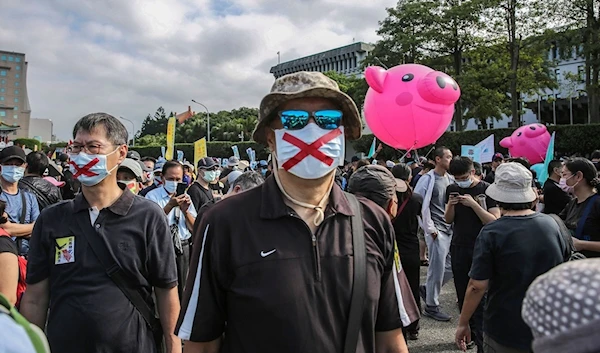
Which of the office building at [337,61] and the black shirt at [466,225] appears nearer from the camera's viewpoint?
the black shirt at [466,225]

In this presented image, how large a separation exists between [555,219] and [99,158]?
3180mm

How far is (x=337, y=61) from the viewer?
3273 inches

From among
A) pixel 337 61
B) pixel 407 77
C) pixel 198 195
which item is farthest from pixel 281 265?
pixel 337 61

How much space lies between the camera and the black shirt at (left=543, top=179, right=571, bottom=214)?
616cm

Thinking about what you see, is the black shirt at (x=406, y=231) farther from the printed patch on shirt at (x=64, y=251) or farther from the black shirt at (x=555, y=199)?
the printed patch on shirt at (x=64, y=251)

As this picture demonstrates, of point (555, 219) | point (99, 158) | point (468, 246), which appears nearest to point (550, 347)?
point (99, 158)

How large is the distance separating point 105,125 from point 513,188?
9.51 ft

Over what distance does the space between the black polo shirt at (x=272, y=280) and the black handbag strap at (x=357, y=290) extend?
23 millimetres

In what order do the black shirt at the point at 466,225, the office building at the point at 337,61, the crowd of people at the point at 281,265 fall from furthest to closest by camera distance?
the office building at the point at 337,61, the black shirt at the point at 466,225, the crowd of people at the point at 281,265

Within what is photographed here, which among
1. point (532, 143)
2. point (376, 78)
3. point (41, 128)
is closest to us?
point (376, 78)

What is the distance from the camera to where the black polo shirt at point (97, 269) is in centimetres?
237

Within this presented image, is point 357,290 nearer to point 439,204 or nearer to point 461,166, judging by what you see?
point 461,166

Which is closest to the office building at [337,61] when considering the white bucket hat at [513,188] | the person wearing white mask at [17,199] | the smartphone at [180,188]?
the smartphone at [180,188]

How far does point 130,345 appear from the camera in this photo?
2.42 metres
